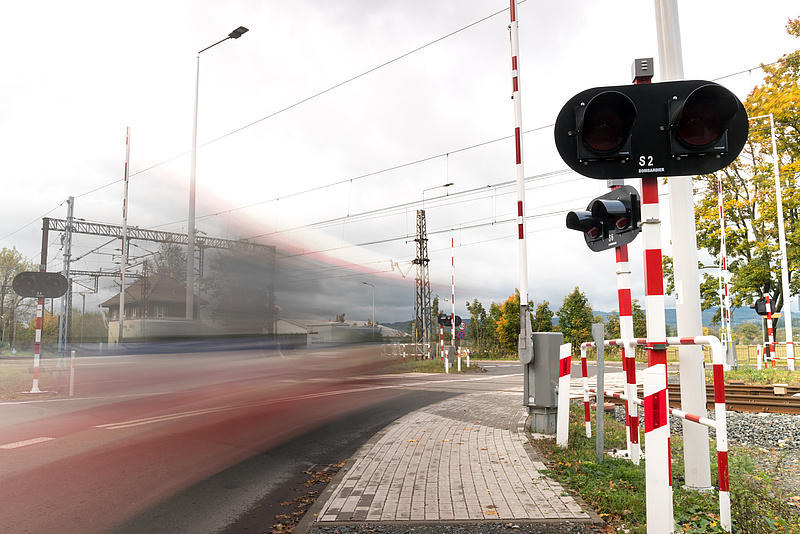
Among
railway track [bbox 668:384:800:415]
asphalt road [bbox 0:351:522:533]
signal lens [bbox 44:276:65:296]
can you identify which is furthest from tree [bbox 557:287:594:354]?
signal lens [bbox 44:276:65:296]

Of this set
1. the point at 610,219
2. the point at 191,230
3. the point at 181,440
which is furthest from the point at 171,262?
the point at 610,219

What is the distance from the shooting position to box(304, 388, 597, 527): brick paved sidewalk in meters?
4.05

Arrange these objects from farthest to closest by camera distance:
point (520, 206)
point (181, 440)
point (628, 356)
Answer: point (520, 206), point (181, 440), point (628, 356)

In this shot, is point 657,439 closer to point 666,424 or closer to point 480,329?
point 666,424

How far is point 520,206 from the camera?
795 cm

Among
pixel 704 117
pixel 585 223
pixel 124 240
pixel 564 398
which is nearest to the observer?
pixel 704 117

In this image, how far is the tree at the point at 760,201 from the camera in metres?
23.3

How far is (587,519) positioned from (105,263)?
19.1 meters

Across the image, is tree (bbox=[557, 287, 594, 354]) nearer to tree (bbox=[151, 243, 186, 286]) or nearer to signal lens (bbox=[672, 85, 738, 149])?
tree (bbox=[151, 243, 186, 286])

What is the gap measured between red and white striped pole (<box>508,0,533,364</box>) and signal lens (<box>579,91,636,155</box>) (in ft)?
13.4

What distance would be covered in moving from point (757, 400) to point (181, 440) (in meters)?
11.3

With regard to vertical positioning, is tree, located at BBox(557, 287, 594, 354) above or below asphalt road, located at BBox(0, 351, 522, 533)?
above

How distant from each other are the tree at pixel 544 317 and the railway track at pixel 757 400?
122ft

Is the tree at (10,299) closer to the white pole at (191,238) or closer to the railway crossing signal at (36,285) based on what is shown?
the railway crossing signal at (36,285)
